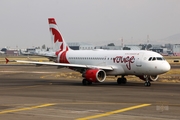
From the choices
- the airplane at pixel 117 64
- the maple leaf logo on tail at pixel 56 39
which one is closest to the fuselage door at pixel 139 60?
the airplane at pixel 117 64

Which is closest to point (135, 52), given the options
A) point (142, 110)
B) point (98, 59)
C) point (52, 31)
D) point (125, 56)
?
point (125, 56)

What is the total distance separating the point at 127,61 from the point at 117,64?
4.79ft

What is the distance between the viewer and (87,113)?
19.6 m

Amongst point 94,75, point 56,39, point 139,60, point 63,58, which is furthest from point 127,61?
point 56,39

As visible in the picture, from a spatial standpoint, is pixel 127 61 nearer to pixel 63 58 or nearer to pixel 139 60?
pixel 139 60

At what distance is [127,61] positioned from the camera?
4009 cm

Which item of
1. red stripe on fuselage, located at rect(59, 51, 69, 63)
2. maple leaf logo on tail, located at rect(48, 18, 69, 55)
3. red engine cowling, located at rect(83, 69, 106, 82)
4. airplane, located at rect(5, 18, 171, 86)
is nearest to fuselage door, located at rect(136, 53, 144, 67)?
airplane, located at rect(5, 18, 171, 86)

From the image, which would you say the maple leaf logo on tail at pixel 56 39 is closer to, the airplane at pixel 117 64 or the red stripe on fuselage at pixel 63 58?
the red stripe on fuselage at pixel 63 58

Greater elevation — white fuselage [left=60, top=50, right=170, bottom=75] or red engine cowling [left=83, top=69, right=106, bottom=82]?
white fuselage [left=60, top=50, right=170, bottom=75]

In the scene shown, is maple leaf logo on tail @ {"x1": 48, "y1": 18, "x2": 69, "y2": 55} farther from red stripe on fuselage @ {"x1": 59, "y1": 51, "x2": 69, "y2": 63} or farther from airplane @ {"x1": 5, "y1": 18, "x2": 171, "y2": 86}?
airplane @ {"x1": 5, "y1": 18, "x2": 171, "y2": 86}

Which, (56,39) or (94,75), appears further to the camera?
(56,39)

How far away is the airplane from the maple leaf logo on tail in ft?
7.98

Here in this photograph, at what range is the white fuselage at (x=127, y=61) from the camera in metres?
38.2

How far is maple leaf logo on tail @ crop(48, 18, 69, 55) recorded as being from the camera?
49406 mm
